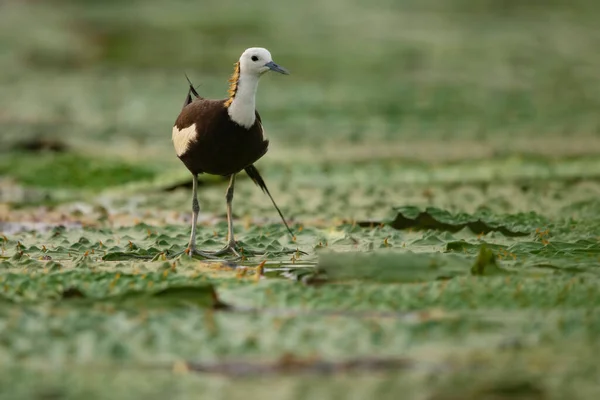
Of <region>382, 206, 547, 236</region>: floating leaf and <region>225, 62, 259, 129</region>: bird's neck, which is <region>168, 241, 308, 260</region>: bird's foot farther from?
<region>382, 206, 547, 236</region>: floating leaf

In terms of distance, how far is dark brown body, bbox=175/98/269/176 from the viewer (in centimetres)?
815

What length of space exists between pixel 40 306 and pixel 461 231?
3748 mm

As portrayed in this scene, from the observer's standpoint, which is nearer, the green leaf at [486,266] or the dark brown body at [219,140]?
the green leaf at [486,266]

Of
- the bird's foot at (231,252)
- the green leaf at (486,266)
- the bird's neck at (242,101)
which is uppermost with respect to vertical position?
the bird's neck at (242,101)

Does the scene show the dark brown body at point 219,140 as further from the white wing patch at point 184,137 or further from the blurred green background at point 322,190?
the blurred green background at point 322,190

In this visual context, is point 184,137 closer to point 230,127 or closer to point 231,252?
point 230,127

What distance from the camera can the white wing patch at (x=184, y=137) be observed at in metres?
8.29

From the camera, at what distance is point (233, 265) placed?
8023 millimetres

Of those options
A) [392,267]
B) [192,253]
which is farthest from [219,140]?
[392,267]

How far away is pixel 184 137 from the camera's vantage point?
8406 millimetres

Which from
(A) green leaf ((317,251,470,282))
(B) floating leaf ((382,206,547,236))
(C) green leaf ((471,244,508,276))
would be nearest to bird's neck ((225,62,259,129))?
(A) green leaf ((317,251,470,282))

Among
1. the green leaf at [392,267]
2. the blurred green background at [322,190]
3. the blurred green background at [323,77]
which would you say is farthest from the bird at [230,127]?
the blurred green background at [323,77]

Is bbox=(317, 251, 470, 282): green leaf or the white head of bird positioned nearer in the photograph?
bbox=(317, 251, 470, 282): green leaf

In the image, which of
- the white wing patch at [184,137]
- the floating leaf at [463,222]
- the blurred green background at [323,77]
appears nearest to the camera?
the white wing patch at [184,137]
